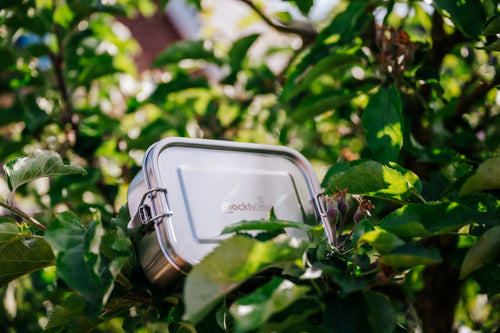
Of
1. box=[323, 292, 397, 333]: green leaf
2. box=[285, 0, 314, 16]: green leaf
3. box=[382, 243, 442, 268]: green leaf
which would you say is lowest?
box=[323, 292, 397, 333]: green leaf

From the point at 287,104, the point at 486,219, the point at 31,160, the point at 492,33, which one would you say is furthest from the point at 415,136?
the point at 31,160

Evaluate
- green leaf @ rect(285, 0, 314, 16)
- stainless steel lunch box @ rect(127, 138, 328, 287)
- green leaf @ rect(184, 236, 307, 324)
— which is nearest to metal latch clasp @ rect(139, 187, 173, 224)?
stainless steel lunch box @ rect(127, 138, 328, 287)

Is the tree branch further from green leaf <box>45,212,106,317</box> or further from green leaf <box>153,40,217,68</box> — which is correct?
green leaf <box>45,212,106,317</box>

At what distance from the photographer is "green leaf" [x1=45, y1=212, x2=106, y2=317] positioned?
0.61 meters

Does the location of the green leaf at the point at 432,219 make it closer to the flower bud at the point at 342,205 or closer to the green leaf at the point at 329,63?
the flower bud at the point at 342,205

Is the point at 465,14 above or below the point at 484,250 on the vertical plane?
above

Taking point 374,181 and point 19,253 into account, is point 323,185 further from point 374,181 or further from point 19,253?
point 19,253

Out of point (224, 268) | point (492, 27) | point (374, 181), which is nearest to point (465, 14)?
point (492, 27)

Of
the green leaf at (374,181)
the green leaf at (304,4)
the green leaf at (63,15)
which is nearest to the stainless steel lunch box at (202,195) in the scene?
the green leaf at (374,181)

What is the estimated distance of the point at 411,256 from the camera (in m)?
0.59

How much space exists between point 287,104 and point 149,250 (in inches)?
38.7

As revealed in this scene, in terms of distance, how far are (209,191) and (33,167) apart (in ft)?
1.12

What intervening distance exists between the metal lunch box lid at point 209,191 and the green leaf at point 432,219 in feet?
0.67

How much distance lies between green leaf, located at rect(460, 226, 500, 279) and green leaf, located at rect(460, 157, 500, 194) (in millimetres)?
130
